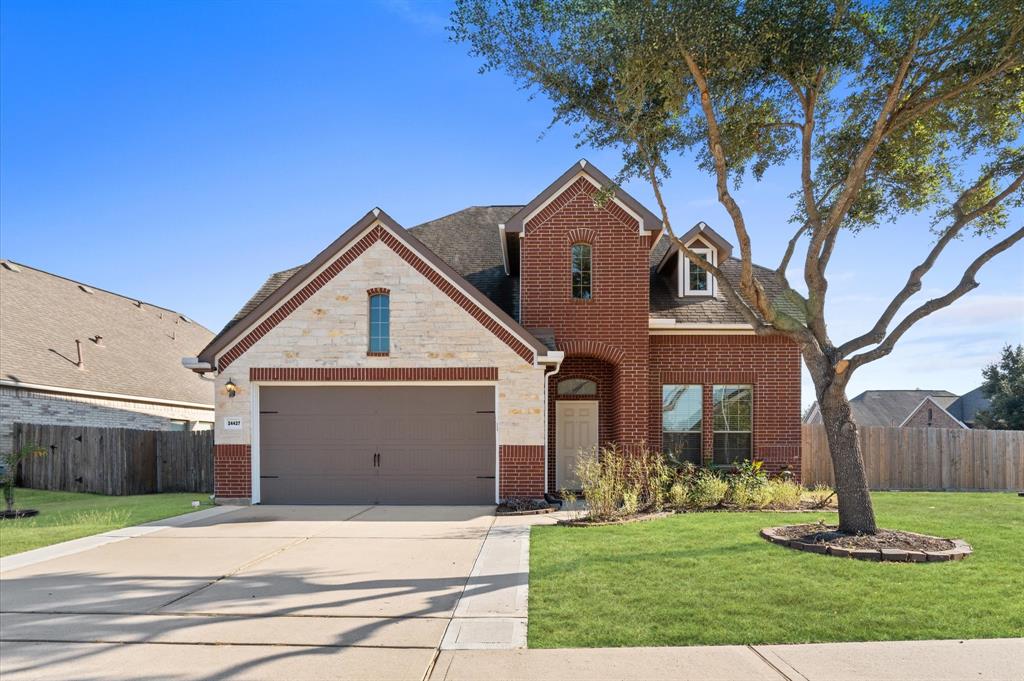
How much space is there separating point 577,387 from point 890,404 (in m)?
35.5

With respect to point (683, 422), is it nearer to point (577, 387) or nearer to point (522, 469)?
point (577, 387)

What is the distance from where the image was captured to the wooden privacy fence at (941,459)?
61.0 ft

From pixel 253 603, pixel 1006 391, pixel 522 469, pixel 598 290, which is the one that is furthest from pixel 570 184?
pixel 1006 391

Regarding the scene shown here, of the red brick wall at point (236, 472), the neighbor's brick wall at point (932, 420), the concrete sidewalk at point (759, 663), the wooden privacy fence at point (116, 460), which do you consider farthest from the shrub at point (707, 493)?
the neighbor's brick wall at point (932, 420)

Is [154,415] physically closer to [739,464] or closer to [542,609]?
[739,464]

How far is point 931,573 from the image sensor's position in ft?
24.5

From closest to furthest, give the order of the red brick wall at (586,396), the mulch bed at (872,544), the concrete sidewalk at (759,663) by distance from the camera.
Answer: the concrete sidewalk at (759,663) → the mulch bed at (872,544) → the red brick wall at (586,396)

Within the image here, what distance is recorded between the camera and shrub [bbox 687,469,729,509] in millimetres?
13102

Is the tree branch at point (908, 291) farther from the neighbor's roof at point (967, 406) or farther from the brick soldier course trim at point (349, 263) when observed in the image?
the neighbor's roof at point (967, 406)

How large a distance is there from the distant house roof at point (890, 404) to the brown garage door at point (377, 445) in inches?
1364

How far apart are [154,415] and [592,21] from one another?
21.2 m

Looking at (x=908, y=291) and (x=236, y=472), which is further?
(x=236, y=472)

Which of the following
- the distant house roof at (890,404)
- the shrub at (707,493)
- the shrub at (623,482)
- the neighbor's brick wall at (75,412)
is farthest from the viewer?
the distant house roof at (890,404)

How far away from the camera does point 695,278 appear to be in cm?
1669
